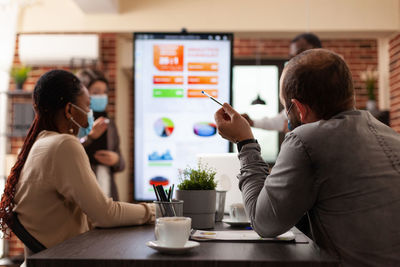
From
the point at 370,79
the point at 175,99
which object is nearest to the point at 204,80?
the point at 175,99

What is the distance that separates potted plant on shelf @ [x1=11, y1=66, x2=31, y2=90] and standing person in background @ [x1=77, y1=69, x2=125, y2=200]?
182 centimetres

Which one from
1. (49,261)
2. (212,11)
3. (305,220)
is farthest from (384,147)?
(212,11)

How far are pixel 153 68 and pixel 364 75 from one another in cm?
438

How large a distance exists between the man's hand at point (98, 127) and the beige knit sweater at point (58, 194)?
55.9 inches

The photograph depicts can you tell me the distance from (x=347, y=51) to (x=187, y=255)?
6.27 meters

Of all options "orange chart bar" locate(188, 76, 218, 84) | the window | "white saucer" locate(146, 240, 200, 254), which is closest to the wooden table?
"white saucer" locate(146, 240, 200, 254)

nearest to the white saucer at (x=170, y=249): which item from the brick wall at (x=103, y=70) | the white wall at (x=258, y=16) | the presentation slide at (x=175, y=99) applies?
the presentation slide at (x=175, y=99)

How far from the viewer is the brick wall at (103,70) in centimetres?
519

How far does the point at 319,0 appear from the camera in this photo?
4805 mm

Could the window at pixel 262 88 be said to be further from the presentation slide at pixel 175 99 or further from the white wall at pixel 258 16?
the presentation slide at pixel 175 99

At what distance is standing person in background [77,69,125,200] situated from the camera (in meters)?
3.28

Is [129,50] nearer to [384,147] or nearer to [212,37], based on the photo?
[212,37]

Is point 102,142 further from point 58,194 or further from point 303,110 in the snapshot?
point 303,110

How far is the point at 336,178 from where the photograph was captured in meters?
1.20
